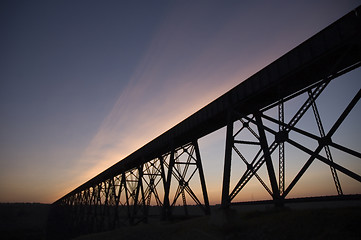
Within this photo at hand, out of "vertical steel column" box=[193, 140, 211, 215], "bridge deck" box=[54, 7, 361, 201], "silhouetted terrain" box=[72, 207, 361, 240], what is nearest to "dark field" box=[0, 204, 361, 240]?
"silhouetted terrain" box=[72, 207, 361, 240]

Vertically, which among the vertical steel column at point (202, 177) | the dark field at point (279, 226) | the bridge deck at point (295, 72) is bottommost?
the dark field at point (279, 226)

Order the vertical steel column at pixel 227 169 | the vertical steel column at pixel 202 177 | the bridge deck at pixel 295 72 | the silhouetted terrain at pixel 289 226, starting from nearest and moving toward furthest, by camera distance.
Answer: the silhouetted terrain at pixel 289 226 < the bridge deck at pixel 295 72 < the vertical steel column at pixel 227 169 < the vertical steel column at pixel 202 177

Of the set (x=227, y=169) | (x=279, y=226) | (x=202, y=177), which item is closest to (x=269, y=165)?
(x=227, y=169)

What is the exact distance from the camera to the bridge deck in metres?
8.25

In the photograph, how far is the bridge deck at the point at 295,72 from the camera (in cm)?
825

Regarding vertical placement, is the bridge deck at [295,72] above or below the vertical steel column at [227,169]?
above

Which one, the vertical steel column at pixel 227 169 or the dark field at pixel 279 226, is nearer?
the dark field at pixel 279 226

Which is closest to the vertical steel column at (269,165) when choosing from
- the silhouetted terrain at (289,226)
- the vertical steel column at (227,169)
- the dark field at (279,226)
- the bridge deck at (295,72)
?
the dark field at (279,226)

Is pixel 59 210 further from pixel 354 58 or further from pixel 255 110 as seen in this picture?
pixel 354 58

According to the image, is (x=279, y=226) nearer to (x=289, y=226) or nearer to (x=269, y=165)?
(x=289, y=226)

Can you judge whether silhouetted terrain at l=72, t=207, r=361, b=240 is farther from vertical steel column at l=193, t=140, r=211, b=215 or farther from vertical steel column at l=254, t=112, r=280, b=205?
vertical steel column at l=193, t=140, r=211, b=215

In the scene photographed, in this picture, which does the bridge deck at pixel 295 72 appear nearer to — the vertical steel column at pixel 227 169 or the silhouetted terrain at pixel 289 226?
the vertical steel column at pixel 227 169

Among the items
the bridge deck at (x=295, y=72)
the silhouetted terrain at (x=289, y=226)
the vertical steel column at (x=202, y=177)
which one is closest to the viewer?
the silhouetted terrain at (x=289, y=226)

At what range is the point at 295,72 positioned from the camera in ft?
31.6
